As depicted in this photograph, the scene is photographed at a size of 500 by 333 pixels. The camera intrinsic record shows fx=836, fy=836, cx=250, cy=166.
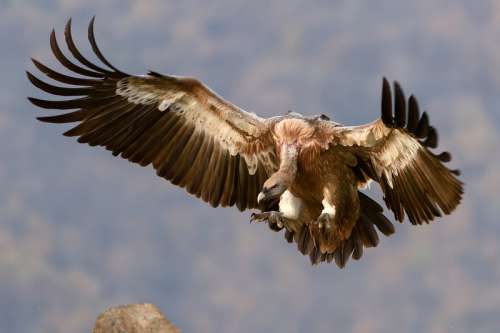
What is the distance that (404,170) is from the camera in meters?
8.44

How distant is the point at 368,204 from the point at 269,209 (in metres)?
1.13

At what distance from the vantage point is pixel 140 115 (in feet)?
31.6

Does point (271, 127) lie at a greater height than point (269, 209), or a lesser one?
greater

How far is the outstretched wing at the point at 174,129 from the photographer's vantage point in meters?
9.30

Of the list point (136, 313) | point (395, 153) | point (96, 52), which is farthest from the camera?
point (96, 52)

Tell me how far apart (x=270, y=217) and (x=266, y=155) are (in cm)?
112

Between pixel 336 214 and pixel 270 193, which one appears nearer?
pixel 270 193

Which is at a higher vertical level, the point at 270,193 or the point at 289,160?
the point at 289,160

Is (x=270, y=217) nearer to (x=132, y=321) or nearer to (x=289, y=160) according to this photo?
(x=289, y=160)

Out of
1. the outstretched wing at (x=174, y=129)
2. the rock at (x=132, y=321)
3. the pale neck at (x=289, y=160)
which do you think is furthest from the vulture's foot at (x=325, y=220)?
the rock at (x=132, y=321)

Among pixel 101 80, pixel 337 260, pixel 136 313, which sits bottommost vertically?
pixel 136 313

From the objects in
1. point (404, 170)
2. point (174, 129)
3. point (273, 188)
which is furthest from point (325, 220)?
point (174, 129)

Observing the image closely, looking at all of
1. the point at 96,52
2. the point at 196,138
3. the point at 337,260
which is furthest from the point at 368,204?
the point at 96,52

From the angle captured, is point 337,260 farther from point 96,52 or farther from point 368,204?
point 96,52
